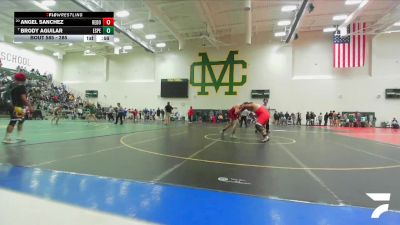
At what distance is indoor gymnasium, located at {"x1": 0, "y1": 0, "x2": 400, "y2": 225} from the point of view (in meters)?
2.48

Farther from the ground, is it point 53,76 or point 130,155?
point 53,76

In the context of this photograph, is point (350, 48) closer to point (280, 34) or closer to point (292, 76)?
point (292, 76)

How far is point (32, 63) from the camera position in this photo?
28.0 metres

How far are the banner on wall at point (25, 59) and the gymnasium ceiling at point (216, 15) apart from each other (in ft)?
4.59

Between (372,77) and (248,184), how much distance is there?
77.2ft

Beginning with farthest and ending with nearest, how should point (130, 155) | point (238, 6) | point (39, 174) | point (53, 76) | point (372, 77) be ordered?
1. point (53, 76)
2. point (372, 77)
3. point (238, 6)
4. point (130, 155)
5. point (39, 174)

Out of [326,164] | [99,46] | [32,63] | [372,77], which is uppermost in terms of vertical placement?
[99,46]

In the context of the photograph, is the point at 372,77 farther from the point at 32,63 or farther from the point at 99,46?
the point at 32,63

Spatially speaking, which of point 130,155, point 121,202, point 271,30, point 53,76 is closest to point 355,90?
point 271,30

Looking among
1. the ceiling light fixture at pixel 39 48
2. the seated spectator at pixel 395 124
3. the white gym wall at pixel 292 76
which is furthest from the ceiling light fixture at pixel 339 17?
the ceiling light fixture at pixel 39 48

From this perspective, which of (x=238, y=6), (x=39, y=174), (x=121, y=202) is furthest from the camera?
(x=238, y=6)
